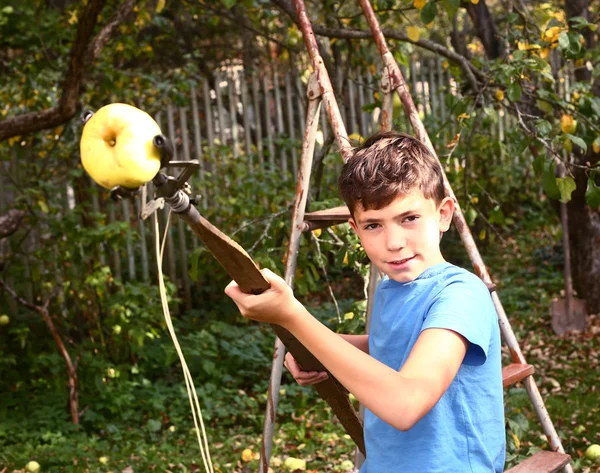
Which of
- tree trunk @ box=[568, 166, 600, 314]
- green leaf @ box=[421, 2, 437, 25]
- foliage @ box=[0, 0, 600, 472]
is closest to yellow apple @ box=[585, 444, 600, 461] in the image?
foliage @ box=[0, 0, 600, 472]

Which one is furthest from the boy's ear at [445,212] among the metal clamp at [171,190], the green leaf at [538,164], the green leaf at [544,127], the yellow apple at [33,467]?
the yellow apple at [33,467]

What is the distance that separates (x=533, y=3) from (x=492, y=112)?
229 inches

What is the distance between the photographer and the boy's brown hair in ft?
4.80

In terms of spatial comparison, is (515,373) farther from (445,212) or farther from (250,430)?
(250,430)

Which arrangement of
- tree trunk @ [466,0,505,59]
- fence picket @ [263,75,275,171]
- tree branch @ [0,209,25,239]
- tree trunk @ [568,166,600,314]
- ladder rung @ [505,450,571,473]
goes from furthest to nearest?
1. fence picket @ [263,75,275,171]
2. tree trunk @ [568,166,600,314]
3. tree trunk @ [466,0,505,59]
4. tree branch @ [0,209,25,239]
5. ladder rung @ [505,450,571,473]

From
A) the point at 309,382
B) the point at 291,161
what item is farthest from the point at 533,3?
the point at 309,382

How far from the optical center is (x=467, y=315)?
1327 mm

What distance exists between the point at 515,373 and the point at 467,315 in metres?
1.06

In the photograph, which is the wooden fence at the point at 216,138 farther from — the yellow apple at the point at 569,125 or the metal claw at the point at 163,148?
the metal claw at the point at 163,148

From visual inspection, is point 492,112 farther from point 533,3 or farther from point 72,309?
point 533,3

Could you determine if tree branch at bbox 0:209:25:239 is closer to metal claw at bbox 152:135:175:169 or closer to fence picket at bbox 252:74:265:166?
fence picket at bbox 252:74:265:166

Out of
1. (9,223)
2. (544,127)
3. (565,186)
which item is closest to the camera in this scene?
(565,186)

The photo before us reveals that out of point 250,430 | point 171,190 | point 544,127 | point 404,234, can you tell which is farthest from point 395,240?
point 250,430

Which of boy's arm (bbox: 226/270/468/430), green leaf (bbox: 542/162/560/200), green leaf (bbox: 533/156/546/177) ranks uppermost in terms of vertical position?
green leaf (bbox: 533/156/546/177)
